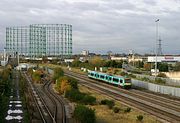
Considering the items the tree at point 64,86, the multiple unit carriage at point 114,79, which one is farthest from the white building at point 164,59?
the tree at point 64,86

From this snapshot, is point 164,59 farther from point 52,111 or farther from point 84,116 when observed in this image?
point 84,116

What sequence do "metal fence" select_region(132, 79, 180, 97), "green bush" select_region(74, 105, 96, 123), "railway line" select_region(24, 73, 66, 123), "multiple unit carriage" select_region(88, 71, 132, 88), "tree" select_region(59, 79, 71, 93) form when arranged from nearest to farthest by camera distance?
"green bush" select_region(74, 105, 96, 123), "railway line" select_region(24, 73, 66, 123), "metal fence" select_region(132, 79, 180, 97), "tree" select_region(59, 79, 71, 93), "multiple unit carriage" select_region(88, 71, 132, 88)

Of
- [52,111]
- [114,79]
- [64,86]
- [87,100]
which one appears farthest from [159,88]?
[52,111]

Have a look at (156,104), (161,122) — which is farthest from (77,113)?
(156,104)

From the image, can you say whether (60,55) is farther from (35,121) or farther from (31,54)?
(35,121)

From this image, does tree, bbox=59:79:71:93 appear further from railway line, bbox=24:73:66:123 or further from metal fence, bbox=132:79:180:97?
metal fence, bbox=132:79:180:97

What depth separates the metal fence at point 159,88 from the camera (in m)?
49.4

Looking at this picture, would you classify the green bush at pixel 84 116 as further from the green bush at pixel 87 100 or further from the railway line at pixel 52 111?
the green bush at pixel 87 100

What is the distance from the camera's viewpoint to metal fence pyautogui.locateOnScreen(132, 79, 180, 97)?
162 feet

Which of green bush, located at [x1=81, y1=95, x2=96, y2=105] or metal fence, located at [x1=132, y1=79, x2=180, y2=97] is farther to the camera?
metal fence, located at [x1=132, y1=79, x2=180, y2=97]

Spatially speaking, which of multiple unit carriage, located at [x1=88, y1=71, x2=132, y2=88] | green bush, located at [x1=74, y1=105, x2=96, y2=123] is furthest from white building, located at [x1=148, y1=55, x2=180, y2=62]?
green bush, located at [x1=74, y1=105, x2=96, y2=123]

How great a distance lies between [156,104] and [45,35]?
132120mm

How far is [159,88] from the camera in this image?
54062 millimetres

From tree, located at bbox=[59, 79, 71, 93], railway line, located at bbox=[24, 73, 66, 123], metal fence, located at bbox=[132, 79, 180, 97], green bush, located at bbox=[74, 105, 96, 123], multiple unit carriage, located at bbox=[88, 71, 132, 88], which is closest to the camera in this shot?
green bush, located at bbox=[74, 105, 96, 123]
